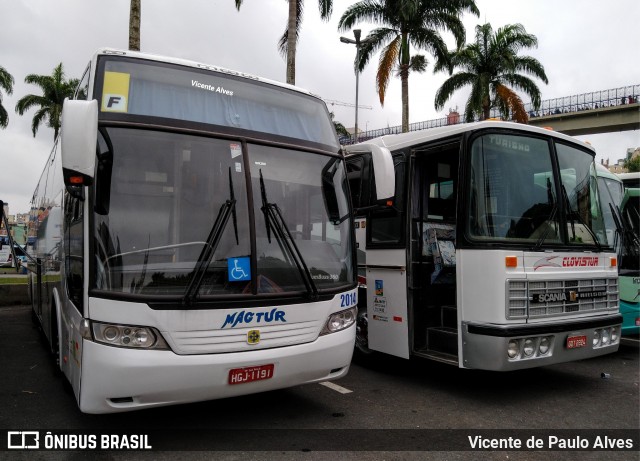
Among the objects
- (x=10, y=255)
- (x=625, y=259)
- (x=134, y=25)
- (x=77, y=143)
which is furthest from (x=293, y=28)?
(x=77, y=143)

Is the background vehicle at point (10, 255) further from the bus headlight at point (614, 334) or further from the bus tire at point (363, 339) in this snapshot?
the bus headlight at point (614, 334)

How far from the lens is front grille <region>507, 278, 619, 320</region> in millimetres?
5405

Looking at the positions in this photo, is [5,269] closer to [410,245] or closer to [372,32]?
[372,32]

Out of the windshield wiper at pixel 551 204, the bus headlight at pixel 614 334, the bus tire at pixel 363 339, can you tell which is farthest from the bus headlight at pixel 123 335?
the bus headlight at pixel 614 334

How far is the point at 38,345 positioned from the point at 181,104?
6.07 metres

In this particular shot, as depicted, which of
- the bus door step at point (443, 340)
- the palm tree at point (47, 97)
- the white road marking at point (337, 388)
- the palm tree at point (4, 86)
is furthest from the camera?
the palm tree at point (47, 97)

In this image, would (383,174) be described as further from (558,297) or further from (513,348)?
(558,297)

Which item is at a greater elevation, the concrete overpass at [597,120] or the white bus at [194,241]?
the concrete overpass at [597,120]

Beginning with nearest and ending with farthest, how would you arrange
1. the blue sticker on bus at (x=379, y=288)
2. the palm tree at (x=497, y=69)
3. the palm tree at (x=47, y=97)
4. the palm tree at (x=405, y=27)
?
the blue sticker on bus at (x=379, y=288), the palm tree at (x=405, y=27), the palm tree at (x=497, y=69), the palm tree at (x=47, y=97)

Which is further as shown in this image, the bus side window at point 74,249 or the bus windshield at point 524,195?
the bus windshield at point 524,195

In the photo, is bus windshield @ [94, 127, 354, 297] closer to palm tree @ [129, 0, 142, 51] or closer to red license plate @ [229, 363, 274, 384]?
red license plate @ [229, 363, 274, 384]

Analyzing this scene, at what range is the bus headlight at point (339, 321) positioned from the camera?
15.9ft

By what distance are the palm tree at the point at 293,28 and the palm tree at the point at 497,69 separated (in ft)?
32.8

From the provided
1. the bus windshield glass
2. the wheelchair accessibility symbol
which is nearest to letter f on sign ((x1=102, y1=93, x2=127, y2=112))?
the bus windshield glass
